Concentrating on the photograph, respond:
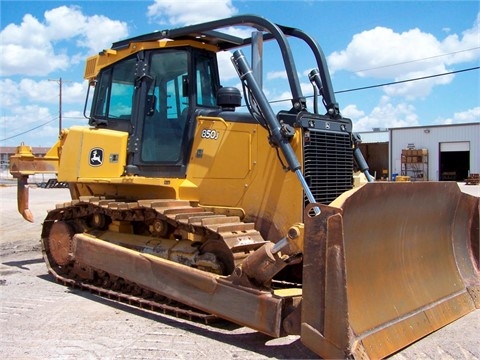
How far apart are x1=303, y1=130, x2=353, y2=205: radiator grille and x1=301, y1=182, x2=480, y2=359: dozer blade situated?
0.87m

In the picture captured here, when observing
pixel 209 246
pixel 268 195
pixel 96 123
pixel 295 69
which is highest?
pixel 295 69

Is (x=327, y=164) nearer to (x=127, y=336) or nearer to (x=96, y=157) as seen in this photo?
(x=127, y=336)

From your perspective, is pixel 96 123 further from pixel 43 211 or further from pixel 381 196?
pixel 43 211

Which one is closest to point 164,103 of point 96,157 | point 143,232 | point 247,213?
point 96,157

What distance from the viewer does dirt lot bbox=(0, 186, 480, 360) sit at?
4.61 meters

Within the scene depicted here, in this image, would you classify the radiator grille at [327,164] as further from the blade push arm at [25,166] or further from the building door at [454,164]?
the building door at [454,164]

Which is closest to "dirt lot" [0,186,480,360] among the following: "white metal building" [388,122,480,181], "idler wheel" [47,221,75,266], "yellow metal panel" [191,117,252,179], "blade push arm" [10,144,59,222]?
"idler wheel" [47,221,75,266]

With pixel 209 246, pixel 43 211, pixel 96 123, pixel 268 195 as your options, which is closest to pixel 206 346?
pixel 209 246

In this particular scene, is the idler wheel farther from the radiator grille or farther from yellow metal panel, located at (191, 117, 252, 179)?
the radiator grille

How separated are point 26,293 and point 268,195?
3.52 meters

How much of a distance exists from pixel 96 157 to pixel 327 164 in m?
3.25

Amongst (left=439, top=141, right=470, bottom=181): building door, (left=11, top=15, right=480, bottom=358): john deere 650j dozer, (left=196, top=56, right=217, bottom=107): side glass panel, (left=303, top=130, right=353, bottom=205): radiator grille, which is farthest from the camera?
A: (left=439, top=141, right=470, bottom=181): building door

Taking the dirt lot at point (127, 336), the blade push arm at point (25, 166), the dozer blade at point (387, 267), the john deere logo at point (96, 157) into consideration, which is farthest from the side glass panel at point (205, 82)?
the blade push arm at point (25, 166)

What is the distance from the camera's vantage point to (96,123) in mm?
7359
